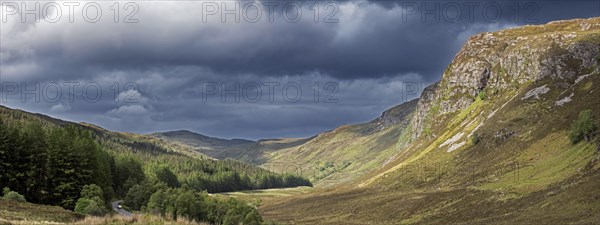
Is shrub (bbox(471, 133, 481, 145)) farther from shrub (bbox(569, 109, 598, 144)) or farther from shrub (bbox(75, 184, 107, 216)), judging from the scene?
shrub (bbox(75, 184, 107, 216))

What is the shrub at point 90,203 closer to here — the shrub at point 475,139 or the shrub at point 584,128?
the shrub at point 584,128

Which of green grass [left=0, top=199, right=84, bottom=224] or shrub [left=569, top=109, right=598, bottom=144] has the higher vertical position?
shrub [left=569, top=109, right=598, bottom=144]

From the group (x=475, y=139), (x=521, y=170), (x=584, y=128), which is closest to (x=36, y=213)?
(x=584, y=128)

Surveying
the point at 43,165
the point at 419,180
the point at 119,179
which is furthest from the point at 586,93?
the point at 43,165

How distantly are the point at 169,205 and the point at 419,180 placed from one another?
4313 inches

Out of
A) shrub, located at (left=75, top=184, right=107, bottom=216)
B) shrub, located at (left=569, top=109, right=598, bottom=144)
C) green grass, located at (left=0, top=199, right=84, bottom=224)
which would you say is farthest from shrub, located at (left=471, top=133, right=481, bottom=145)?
green grass, located at (left=0, top=199, right=84, bottom=224)

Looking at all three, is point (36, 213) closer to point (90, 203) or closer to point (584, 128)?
point (90, 203)

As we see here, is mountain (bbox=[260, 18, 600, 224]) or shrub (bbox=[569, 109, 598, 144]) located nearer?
mountain (bbox=[260, 18, 600, 224])

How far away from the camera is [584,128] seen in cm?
12988

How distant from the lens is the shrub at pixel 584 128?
420 ft

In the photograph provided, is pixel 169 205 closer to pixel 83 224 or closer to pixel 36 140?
pixel 36 140

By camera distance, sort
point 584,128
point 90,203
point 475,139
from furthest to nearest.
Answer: point 475,139
point 584,128
point 90,203

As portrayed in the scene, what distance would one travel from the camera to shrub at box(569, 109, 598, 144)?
128000 millimetres

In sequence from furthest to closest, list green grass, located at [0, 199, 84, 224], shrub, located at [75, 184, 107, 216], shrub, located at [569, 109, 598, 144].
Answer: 1. shrub, located at [569, 109, 598, 144]
2. shrub, located at [75, 184, 107, 216]
3. green grass, located at [0, 199, 84, 224]
